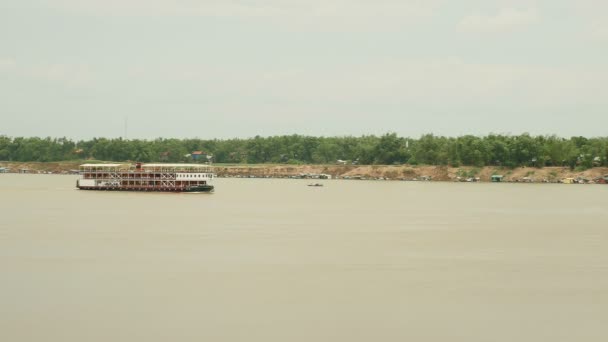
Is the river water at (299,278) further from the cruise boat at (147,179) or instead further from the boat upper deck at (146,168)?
the boat upper deck at (146,168)

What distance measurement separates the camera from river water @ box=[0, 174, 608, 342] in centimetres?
3120

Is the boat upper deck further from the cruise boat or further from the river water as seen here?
the river water

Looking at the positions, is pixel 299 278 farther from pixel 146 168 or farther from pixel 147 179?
pixel 146 168

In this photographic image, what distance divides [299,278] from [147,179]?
299 feet

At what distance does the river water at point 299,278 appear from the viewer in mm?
31203

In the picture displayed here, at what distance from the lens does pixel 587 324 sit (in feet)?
105

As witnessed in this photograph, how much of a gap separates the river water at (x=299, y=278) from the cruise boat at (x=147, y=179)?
43440mm

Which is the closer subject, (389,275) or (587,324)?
(587,324)

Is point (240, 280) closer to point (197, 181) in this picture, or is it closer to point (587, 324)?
point (587, 324)

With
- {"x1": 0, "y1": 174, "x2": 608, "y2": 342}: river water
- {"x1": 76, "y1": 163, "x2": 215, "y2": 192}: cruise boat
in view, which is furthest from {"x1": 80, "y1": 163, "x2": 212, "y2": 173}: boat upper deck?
{"x1": 0, "y1": 174, "x2": 608, "y2": 342}: river water

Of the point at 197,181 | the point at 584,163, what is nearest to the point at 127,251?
the point at 197,181

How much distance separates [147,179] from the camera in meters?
130

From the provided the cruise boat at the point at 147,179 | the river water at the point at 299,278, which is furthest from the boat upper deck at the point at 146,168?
the river water at the point at 299,278

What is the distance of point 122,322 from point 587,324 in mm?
19307
